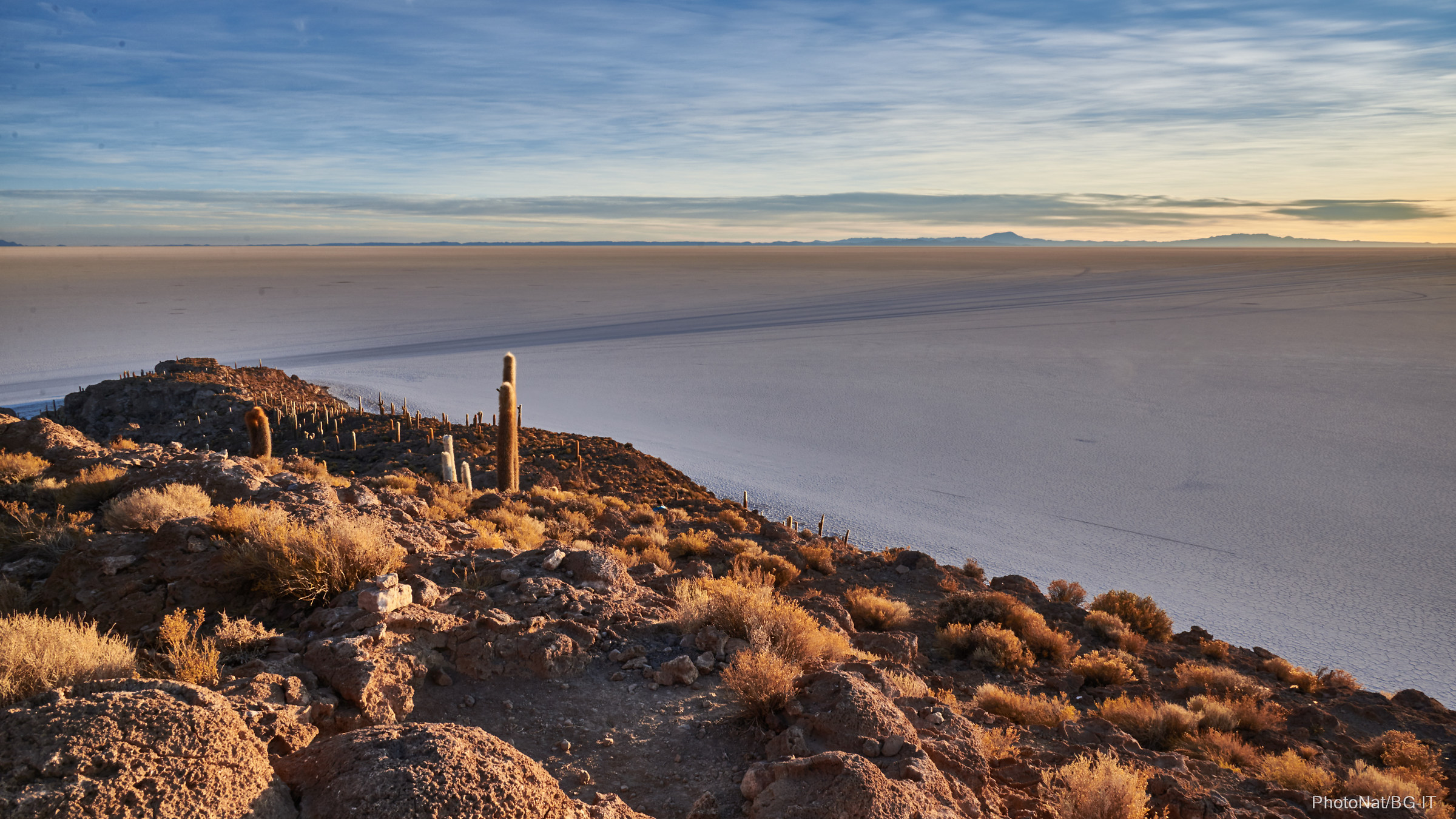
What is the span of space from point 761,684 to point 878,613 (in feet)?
15.6

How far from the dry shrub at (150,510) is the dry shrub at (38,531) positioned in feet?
0.83

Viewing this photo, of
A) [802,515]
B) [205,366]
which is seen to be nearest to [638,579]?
[802,515]

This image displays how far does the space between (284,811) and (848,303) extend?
76287 mm

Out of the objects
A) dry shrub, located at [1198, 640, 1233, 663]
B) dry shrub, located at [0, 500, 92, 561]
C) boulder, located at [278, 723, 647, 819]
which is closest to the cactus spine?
dry shrub, located at [0, 500, 92, 561]

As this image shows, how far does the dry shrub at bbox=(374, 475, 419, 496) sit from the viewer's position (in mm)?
11492

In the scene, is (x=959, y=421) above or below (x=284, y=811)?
below

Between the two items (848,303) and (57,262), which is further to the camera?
(57,262)

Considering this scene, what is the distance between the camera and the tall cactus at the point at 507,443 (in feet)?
46.2

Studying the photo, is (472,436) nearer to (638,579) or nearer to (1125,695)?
(638,579)

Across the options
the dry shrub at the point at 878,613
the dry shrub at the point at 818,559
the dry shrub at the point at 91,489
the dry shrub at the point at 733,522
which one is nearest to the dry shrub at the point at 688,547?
the dry shrub at the point at 818,559

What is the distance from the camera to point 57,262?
16175 centimetres

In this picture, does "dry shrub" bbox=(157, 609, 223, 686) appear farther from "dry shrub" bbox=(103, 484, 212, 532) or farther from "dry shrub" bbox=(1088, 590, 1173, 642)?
"dry shrub" bbox=(1088, 590, 1173, 642)

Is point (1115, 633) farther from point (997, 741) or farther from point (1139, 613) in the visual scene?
point (997, 741)

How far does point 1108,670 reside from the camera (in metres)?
8.11
